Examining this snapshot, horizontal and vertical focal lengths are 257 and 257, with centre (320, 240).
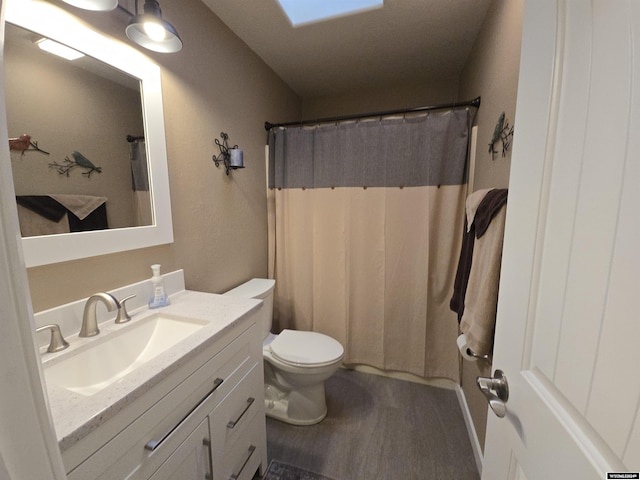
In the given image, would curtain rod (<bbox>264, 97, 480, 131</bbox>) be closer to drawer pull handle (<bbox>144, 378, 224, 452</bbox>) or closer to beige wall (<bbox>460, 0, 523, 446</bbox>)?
beige wall (<bbox>460, 0, 523, 446</bbox>)

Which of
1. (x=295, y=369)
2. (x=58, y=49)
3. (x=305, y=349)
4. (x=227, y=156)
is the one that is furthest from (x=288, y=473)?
(x=58, y=49)

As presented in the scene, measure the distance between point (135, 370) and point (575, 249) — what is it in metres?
1.03

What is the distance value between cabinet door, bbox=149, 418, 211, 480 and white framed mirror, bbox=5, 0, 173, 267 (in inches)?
29.0

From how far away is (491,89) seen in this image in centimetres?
134

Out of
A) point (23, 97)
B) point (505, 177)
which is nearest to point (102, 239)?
point (23, 97)

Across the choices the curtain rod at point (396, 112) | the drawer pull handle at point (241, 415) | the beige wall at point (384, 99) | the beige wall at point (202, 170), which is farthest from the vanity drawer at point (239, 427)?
the beige wall at point (384, 99)

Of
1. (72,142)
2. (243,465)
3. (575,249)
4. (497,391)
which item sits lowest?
(243,465)

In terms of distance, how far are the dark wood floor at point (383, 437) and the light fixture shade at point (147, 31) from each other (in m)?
2.04

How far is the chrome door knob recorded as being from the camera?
584 mm

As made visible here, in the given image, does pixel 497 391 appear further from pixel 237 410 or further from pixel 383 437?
pixel 383 437

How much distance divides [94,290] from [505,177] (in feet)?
5.72

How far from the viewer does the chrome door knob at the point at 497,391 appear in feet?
1.92

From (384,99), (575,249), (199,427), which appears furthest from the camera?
(384,99)

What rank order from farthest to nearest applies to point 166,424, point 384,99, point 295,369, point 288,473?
point 384,99 < point 295,369 < point 288,473 < point 166,424
